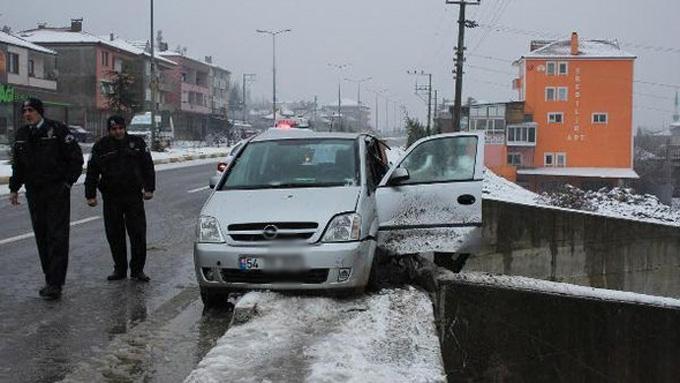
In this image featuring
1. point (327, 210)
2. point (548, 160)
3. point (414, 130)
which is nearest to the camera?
point (327, 210)

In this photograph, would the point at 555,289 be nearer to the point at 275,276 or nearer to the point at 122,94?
the point at 275,276

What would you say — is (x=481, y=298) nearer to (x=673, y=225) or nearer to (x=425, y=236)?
(x=425, y=236)

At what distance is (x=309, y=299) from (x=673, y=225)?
916cm

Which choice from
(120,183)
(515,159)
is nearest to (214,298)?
(120,183)

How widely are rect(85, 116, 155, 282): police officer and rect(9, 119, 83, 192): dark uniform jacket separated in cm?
65

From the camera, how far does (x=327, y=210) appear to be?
241 inches

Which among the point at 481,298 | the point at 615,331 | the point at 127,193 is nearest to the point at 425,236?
the point at 481,298

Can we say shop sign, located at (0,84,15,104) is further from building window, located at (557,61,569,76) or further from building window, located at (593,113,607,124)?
building window, located at (593,113,607,124)

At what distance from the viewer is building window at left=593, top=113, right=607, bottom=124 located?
7331 centimetres

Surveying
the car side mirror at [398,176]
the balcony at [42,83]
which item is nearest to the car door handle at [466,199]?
the car side mirror at [398,176]

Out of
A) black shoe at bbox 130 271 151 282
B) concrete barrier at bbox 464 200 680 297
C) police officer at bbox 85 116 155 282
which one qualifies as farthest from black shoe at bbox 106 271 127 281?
concrete barrier at bbox 464 200 680 297

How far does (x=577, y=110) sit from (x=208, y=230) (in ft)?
237

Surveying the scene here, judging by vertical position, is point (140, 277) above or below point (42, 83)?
below

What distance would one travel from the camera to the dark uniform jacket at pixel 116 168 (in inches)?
299
